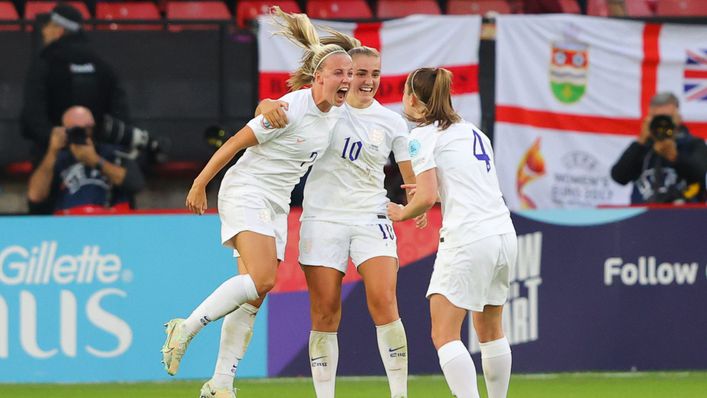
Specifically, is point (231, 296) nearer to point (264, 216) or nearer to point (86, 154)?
point (264, 216)

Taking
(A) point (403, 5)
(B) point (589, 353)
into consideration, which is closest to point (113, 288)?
(B) point (589, 353)

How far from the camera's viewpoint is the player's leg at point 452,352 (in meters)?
7.27

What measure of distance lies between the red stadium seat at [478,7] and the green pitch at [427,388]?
196 inches

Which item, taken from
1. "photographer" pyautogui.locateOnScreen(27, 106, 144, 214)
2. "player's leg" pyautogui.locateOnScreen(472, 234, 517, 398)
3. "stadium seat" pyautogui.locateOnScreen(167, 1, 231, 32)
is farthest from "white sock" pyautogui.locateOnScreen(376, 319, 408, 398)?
"stadium seat" pyautogui.locateOnScreen(167, 1, 231, 32)

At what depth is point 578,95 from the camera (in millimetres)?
12758

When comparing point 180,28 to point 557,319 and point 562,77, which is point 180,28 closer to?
point 562,77

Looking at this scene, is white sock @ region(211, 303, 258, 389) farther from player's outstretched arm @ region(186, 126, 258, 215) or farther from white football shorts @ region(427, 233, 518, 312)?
white football shorts @ region(427, 233, 518, 312)

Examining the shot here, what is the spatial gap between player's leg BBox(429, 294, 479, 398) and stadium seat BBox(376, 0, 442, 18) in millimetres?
7732

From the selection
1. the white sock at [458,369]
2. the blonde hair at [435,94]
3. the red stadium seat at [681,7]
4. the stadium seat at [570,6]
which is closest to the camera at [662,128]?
the stadium seat at [570,6]

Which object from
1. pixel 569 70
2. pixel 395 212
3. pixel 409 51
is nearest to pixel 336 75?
pixel 395 212

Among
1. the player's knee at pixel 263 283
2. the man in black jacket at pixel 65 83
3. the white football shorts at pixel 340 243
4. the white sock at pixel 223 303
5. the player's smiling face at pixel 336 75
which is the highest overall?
the player's smiling face at pixel 336 75

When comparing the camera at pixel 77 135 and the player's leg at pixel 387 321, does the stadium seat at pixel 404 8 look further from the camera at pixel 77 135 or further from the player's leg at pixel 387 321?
the player's leg at pixel 387 321

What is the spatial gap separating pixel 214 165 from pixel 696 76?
6.37 metres

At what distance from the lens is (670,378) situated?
1040 centimetres
